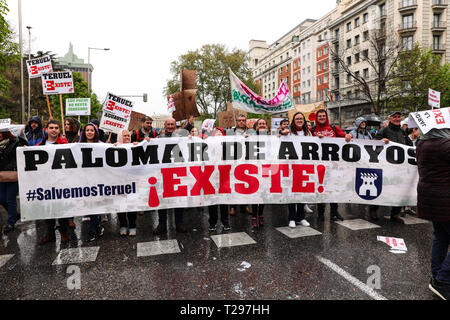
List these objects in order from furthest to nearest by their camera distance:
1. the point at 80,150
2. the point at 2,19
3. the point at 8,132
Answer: the point at 2,19, the point at 8,132, the point at 80,150

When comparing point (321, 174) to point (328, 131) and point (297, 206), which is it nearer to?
point (297, 206)

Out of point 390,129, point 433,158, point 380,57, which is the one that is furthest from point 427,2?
point 433,158

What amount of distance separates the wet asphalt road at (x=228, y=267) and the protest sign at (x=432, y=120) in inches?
65.4

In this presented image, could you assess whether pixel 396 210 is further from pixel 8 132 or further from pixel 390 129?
pixel 8 132

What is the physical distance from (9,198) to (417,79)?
26.0m

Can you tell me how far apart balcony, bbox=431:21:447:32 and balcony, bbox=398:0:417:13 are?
10.9 ft

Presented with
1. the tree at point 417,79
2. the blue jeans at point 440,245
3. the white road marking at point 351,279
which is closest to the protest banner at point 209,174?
the white road marking at point 351,279

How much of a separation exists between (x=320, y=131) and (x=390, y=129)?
4.40 ft

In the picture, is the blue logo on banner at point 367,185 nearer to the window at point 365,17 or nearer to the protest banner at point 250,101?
the protest banner at point 250,101

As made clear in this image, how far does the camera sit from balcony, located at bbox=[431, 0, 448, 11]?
38.3 meters

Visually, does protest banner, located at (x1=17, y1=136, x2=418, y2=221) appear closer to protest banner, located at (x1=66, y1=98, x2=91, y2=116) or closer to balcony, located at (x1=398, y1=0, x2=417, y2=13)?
protest banner, located at (x1=66, y1=98, x2=91, y2=116)

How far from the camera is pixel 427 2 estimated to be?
Answer: 38.6 m

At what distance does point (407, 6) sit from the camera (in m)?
39.2

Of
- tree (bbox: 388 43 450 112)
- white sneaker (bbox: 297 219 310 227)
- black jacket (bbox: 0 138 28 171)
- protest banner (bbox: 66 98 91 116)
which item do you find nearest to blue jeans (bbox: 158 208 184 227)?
white sneaker (bbox: 297 219 310 227)
